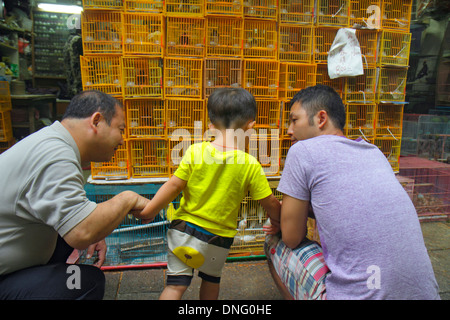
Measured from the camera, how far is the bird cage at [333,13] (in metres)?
3.53

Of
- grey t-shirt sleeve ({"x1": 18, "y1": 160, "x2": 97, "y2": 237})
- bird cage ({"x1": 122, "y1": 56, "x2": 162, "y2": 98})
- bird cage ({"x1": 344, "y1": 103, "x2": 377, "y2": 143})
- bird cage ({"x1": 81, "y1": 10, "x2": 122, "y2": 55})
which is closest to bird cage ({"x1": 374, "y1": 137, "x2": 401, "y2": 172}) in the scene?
→ bird cage ({"x1": 344, "y1": 103, "x2": 377, "y2": 143})

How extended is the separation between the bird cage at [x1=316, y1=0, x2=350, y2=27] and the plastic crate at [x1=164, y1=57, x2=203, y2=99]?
1.46 m

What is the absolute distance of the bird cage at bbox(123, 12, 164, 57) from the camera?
316 centimetres

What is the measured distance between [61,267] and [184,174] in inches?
31.6

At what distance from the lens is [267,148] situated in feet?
11.7

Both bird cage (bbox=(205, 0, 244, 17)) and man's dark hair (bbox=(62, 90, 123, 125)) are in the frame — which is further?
bird cage (bbox=(205, 0, 244, 17))

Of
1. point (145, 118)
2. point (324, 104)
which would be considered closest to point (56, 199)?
point (324, 104)

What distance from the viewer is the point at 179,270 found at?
186cm

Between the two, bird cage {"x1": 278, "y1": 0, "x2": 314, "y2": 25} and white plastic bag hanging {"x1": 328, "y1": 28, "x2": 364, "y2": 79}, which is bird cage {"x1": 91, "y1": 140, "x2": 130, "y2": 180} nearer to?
bird cage {"x1": 278, "y1": 0, "x2": 314, "y2": 25}

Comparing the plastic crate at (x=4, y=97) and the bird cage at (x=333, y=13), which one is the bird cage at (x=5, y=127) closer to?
the plastic crate at (x=4, y=97)

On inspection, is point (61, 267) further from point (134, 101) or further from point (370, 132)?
point (370, 132)

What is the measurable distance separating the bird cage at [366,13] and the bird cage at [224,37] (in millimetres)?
1334

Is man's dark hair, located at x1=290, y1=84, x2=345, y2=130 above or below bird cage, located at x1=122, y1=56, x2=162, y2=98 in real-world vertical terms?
below

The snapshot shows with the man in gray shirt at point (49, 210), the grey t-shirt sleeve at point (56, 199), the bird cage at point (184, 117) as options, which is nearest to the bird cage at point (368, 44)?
the bird cage at point (184, 117)
